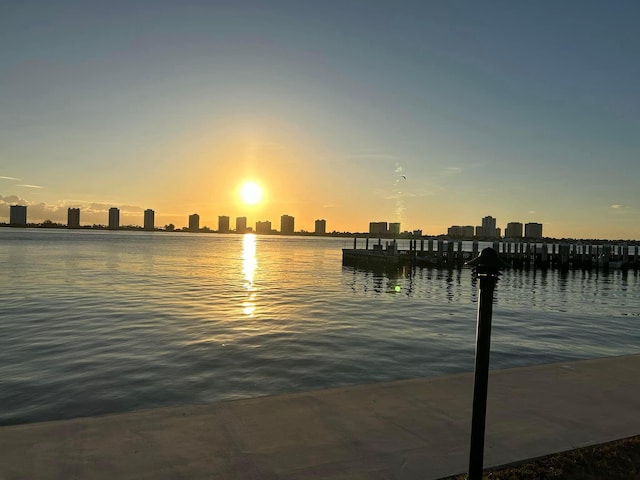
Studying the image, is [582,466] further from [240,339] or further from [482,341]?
[240,339]

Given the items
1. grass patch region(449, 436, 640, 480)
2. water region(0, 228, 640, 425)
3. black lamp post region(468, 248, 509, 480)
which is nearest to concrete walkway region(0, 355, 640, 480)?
grass patch region(449, 436, 640, 480)

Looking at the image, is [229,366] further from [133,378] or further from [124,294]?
[124,294]

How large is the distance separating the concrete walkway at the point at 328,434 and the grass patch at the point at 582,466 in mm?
152

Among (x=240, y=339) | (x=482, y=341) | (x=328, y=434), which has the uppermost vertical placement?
Result: (x=482, y=341)

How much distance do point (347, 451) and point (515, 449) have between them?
185 centimetres

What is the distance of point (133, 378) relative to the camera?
1054cm

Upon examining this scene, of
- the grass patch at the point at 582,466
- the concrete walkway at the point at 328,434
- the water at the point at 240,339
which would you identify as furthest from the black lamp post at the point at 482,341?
the water at the point at 240,339

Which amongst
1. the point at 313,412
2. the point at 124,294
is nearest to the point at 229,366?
the point at 313,412

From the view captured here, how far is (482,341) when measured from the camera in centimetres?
432

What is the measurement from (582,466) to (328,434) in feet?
8.64

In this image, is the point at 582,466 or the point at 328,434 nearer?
the point at 582,466

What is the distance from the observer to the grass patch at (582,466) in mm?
4598

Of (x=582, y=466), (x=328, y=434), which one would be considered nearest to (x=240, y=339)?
(x=328, y=434)

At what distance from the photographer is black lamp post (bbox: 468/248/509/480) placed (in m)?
4.22
